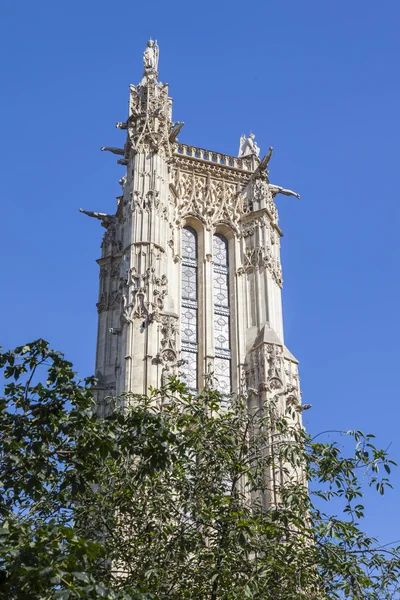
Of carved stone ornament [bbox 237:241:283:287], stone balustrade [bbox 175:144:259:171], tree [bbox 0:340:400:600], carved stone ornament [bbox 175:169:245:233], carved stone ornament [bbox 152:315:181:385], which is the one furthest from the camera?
→ stone balustrade [bbox 175:144:259:171]

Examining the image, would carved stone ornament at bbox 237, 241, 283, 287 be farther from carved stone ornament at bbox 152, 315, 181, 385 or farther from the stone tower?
carved stone ornament at bbox 152, 315, 181, 385

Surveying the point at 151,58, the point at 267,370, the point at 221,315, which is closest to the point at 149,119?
the point at 151,58

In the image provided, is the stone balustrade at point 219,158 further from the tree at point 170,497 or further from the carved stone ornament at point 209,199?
the tree at point 170,497

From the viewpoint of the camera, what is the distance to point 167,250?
96.4 feet

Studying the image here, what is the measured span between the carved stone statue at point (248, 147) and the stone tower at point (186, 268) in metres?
1.06

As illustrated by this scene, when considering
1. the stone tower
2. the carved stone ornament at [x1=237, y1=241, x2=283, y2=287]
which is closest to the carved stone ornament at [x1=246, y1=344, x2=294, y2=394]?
the stone tower

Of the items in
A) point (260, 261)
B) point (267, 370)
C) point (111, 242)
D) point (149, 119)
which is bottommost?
point (267, 370)

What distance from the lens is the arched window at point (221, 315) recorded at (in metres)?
29.0

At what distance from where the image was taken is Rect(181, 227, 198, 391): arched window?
2848cm

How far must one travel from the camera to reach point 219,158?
112ft

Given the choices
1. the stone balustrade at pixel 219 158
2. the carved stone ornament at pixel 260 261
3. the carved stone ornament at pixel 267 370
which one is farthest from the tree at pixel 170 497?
the stone balustrade at pixel 219 158

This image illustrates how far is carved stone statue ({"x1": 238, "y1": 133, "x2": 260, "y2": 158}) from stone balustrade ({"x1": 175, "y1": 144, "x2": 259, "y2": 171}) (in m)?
0.87

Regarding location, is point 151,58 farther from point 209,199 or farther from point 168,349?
point 168,349

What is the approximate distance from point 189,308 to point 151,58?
9503 mm
